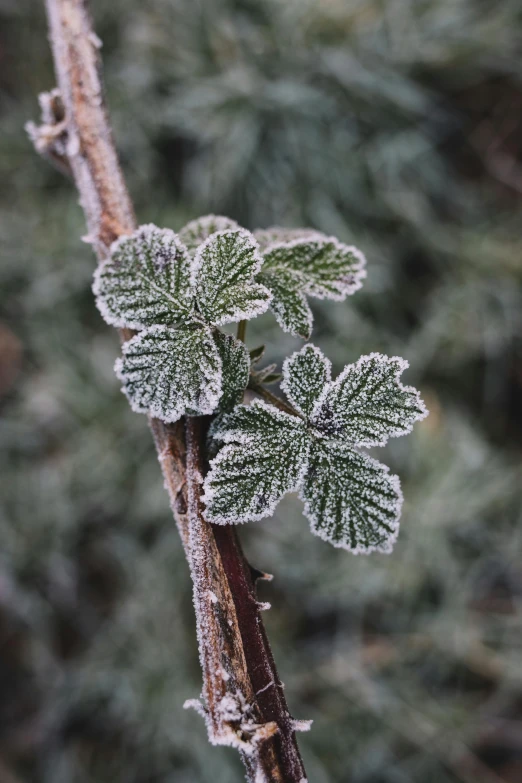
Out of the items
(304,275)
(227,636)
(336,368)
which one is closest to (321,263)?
(304,275)

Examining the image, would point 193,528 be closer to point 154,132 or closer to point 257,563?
point 257,563

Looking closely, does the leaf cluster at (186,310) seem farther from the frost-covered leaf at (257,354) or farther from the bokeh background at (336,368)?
the bokeh background at (336,368)

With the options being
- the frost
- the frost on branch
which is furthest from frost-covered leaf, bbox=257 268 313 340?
the frost

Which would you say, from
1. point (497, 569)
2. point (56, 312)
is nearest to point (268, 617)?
point (497, 569)

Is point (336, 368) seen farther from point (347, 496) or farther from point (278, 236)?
point (347, 496)

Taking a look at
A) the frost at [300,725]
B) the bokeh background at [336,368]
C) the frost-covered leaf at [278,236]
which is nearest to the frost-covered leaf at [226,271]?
the frost-covered leaf at [278,236]

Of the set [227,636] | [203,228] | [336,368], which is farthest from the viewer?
[336,368]
